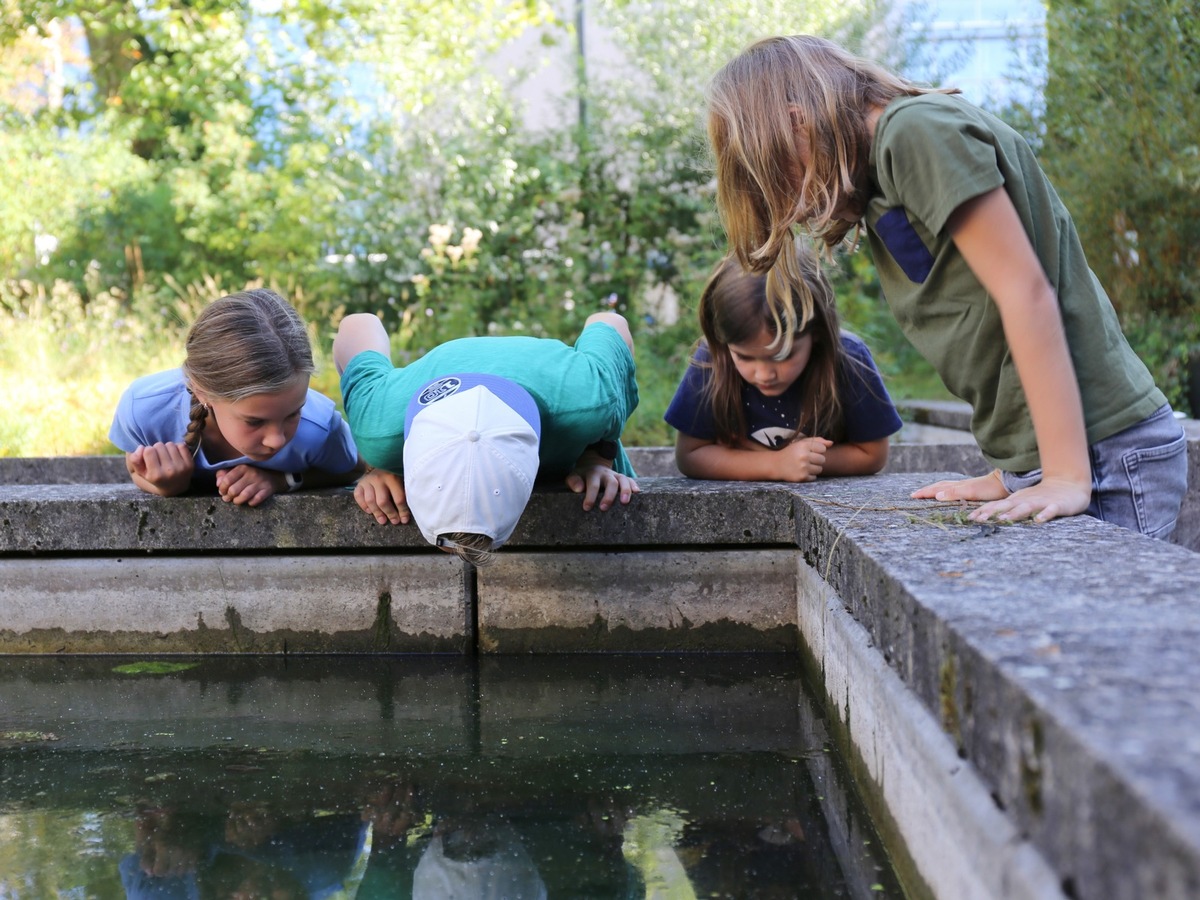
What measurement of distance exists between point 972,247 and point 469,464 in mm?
1037

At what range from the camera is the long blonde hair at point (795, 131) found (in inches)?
92.7

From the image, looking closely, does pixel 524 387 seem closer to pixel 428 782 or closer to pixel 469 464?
pixel 469 464

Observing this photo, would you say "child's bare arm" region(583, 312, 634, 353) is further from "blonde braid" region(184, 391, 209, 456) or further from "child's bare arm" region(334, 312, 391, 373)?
"blonde braid" region(184, 391, 209, 456)

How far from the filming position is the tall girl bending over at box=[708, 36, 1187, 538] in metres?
2.17

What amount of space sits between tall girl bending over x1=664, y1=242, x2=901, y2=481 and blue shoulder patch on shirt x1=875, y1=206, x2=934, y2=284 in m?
0.73

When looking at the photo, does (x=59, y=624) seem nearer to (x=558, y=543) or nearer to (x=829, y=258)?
(x=558, y=543)

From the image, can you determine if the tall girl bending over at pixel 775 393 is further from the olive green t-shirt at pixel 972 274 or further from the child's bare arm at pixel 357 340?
the child's bare arm at pixel 357 340

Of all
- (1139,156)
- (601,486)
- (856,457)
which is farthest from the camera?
(1139,156)

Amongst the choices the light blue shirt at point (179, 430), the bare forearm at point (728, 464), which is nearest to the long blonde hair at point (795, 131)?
the bare forearm at point (728, 464)

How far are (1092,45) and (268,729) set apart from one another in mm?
6275

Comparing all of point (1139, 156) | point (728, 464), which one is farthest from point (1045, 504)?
point (1139, 156)

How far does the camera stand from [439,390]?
249cm

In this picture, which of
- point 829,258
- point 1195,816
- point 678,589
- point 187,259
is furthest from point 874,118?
point 187,259

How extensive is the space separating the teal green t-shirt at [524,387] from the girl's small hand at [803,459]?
0.57 meters
